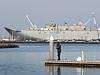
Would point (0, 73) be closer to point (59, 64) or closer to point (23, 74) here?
point (23, 74)

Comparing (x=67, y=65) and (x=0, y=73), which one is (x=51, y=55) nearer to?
(x=67, y=65)

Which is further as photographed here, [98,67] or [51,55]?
[51,55]

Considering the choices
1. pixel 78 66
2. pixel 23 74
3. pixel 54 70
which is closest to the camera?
pixel 23 74

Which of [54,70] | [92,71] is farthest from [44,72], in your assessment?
[92,71]

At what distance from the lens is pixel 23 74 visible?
32.8 metres

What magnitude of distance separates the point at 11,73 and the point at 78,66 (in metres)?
6.55

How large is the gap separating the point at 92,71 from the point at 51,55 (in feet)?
21.2

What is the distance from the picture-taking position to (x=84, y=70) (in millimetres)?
34625

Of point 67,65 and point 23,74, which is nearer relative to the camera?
point 23,74

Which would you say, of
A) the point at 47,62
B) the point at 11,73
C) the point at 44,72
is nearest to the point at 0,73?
the point at 11,73

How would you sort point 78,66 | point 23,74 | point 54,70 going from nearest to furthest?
point 23,74 < point 54,70 < point 78,66

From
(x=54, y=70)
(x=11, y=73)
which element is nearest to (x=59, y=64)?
(x=54, y=70)

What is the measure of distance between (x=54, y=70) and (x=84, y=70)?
2420mm

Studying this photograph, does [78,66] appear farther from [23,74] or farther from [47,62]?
[23,74]
